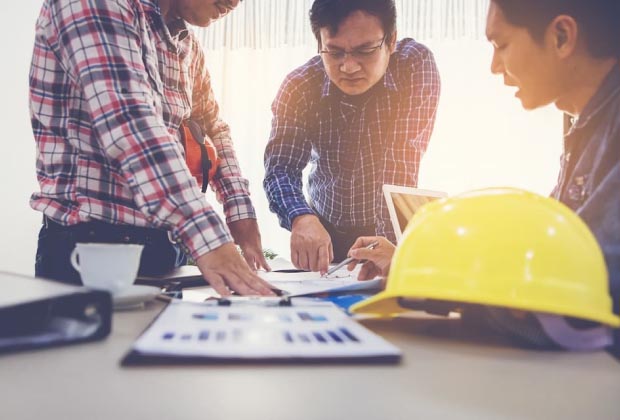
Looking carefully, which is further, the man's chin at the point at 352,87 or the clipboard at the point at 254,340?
the man's chin at the point at 352,87

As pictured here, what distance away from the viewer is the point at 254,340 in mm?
452

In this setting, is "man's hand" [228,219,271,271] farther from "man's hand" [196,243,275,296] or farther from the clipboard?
the clipboard

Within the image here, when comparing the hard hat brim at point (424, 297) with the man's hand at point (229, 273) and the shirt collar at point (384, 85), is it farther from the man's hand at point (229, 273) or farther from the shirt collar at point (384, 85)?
the shirt collar at point (384, 85)

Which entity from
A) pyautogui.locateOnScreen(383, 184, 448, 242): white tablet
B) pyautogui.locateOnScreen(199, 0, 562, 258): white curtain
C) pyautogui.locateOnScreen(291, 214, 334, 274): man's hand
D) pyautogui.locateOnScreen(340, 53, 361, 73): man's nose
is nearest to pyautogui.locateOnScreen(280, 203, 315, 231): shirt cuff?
pyautogui.locateOnScreen(291, 214, 334, 274): man's hand

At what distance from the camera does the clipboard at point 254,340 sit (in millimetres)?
410

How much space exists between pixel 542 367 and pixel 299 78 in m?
1.51

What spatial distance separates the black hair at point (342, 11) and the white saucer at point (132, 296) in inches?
41.3

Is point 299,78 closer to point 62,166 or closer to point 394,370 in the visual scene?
Answer: point 62,166

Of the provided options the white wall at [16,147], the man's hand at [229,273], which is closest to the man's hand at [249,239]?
the man's hand at [229,273]

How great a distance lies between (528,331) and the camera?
505 mm

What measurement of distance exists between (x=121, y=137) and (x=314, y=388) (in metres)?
0.66

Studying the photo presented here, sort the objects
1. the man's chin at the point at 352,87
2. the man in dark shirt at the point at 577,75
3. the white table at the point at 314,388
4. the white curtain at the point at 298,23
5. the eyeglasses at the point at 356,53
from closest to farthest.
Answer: the white table at the point at 314,388 → the man in dark shirt at the point at 577,75 → the eyeglasses at the point at 356,53 → the man's chin at the point at 352,87 → the white curtain at the point at 298,23

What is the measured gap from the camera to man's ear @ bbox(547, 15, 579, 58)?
2.66 feet

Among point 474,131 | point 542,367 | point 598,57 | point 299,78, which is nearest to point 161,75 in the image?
point 299,78
